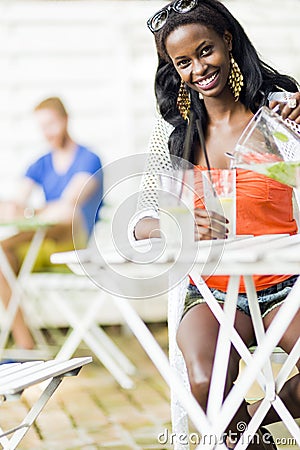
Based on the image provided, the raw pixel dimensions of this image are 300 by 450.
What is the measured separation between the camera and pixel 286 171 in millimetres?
2135

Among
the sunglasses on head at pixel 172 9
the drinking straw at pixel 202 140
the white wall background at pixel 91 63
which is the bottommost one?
the drinking straw at pixel 202 140

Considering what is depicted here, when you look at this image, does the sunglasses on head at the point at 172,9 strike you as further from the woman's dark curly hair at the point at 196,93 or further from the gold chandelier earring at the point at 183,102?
the gold chandelier earring at the point at 183,102

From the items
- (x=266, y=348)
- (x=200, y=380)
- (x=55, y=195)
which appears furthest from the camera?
(x=55, y=195)

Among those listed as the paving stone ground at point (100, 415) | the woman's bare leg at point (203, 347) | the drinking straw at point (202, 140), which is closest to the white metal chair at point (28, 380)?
the woman's bare leg at point (203, 347)

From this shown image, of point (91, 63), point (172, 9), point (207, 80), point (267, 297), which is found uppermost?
point (91, 63)

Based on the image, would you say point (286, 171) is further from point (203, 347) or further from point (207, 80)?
point (207, 80)

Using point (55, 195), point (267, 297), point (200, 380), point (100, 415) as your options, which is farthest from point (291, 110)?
point (55, 195)

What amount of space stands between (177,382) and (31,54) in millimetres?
4488

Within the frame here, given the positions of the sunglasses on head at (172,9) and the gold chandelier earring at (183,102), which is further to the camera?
the gold chandelier earring at (183,102)

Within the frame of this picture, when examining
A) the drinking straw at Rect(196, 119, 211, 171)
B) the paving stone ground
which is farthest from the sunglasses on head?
the paving stone ground

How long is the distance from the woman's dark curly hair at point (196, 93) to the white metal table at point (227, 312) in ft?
2.15

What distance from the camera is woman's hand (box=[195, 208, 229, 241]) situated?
2131mm

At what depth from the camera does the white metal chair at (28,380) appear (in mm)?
2148

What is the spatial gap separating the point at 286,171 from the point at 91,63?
4236 mm
